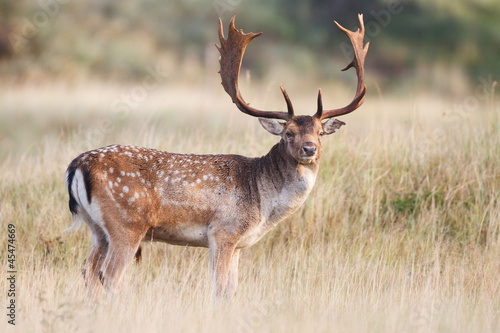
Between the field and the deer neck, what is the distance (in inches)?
25.1

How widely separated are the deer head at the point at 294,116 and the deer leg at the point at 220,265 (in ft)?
3.09

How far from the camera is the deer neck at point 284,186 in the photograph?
6.48 meters

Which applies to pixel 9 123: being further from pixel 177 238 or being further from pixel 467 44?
pixel 467 44

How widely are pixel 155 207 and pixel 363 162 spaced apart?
10.2 feet

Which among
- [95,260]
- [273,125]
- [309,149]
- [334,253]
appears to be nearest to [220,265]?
[95,260]

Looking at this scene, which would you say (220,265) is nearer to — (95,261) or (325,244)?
(95,261)

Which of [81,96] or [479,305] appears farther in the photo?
[81,96]

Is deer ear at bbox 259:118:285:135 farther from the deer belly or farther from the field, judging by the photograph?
the field

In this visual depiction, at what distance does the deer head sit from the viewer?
20.9 ft

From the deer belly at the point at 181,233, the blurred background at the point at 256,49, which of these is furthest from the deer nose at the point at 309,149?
the blurred background at the point at 256,49

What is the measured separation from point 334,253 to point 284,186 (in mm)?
1321

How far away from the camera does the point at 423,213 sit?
809cm

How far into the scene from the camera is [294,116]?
6.62 metres

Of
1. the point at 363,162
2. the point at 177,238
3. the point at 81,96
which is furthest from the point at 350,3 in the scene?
the point at 177,238
